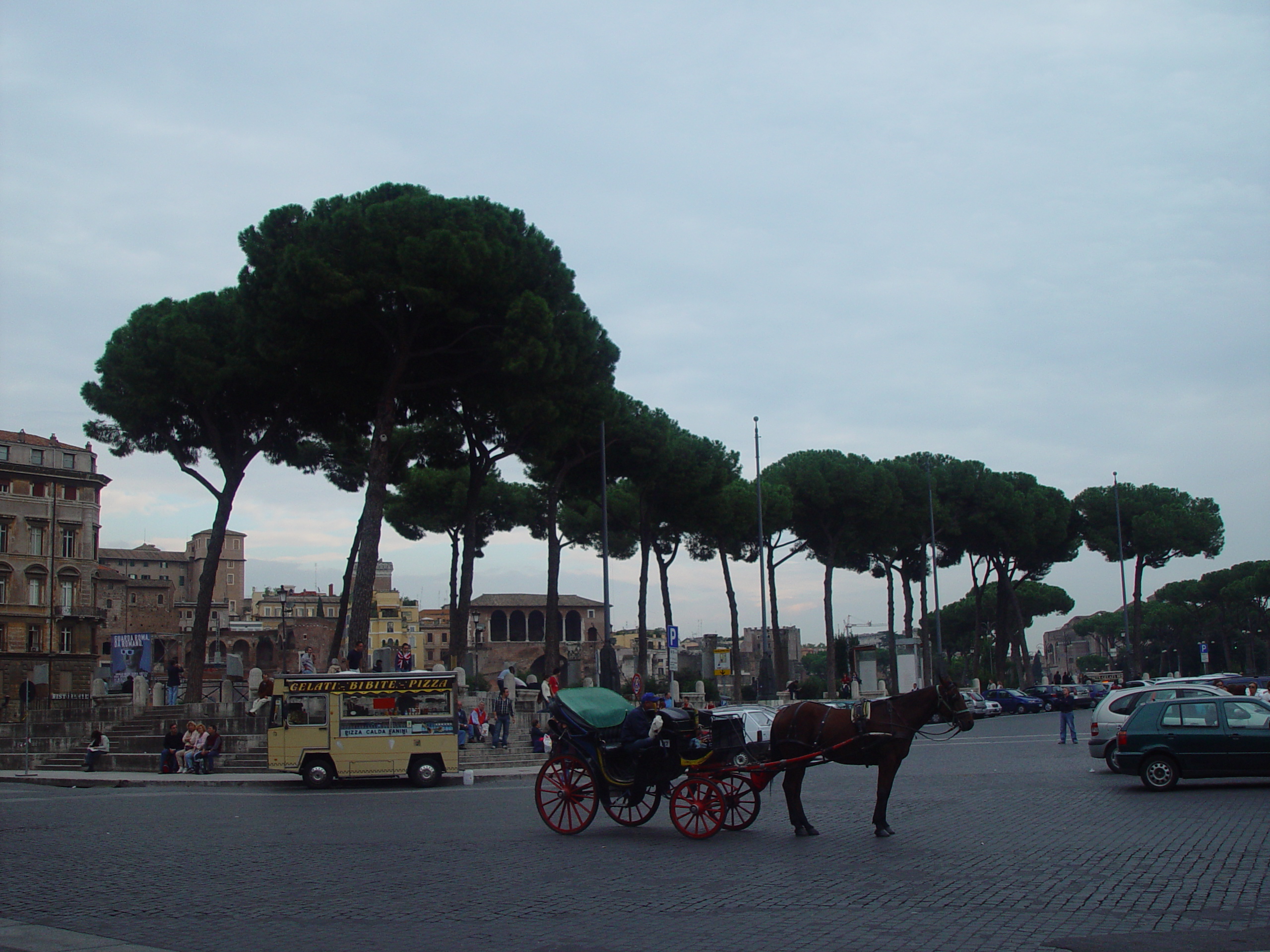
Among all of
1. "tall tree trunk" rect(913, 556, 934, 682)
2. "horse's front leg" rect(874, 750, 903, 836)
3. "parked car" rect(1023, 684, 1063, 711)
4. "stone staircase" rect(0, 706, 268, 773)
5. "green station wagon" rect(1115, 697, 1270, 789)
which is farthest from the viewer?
"tall tree trunk" rect(913, 556, 934, 682)

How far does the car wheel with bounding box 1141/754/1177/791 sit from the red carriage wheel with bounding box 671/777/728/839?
7.18 meters

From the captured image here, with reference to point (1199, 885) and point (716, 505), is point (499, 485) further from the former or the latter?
point (1199, 885)

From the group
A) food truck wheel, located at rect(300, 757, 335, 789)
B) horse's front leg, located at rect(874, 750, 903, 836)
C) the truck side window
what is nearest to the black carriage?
horse's front leg, located at rect(874, 750, 903, 836)

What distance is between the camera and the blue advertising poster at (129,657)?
38.1 meters

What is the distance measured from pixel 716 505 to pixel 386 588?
90.8 m

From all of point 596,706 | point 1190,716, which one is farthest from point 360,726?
point 1190,716

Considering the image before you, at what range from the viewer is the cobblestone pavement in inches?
278

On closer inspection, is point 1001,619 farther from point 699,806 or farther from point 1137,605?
point 699,806

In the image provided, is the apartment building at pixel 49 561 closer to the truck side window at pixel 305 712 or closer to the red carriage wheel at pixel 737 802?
the truck side window at pixel 305 712

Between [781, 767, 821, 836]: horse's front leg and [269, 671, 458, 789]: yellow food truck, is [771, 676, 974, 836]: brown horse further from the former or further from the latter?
[269, 671, 458, 789]: yellow food truck

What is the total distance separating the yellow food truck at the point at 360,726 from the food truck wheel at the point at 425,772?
14mm

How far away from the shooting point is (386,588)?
436 ft

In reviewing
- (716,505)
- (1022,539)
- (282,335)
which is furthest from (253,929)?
(1022,539)

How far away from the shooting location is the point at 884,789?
451 inches
